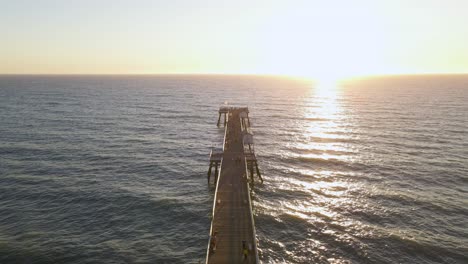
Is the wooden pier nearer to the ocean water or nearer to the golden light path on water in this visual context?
the ocean water

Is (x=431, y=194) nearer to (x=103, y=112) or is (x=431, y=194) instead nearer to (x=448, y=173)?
(x=448, y=173)

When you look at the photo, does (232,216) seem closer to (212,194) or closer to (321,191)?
(212,194)

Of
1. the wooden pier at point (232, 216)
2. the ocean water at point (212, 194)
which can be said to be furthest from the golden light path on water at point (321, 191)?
the wooden pier at point (232, 216)

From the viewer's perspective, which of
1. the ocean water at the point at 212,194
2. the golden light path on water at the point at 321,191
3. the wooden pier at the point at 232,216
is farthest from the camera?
the golden light path on water at the point at 321,191

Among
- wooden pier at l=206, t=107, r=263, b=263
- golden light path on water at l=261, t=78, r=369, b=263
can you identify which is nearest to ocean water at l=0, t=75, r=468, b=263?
golden light path on water at l=261, t=78, r=369, b=263

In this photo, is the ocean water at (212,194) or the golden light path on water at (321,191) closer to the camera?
the ocean water at (212,194)

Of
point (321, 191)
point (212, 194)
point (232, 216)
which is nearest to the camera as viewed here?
point (232, 216)

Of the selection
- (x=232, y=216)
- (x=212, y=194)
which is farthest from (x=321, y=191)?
(x=232, y=216)

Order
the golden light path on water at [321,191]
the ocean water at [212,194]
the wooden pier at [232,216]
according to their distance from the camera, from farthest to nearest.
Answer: the golden light path on water at [321,191] < the ocean water at [212,194] < the wooden pier at [232,216]

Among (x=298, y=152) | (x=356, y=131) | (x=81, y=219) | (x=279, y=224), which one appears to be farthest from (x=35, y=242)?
(x=356, y=131)

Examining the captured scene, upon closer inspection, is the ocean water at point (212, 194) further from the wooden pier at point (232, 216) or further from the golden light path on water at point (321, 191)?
the wooden pier at point (232, 216)

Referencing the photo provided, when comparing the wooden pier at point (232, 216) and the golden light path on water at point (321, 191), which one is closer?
the wooden pier at point (232, 216)

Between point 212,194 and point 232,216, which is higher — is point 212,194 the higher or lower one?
the lower one
